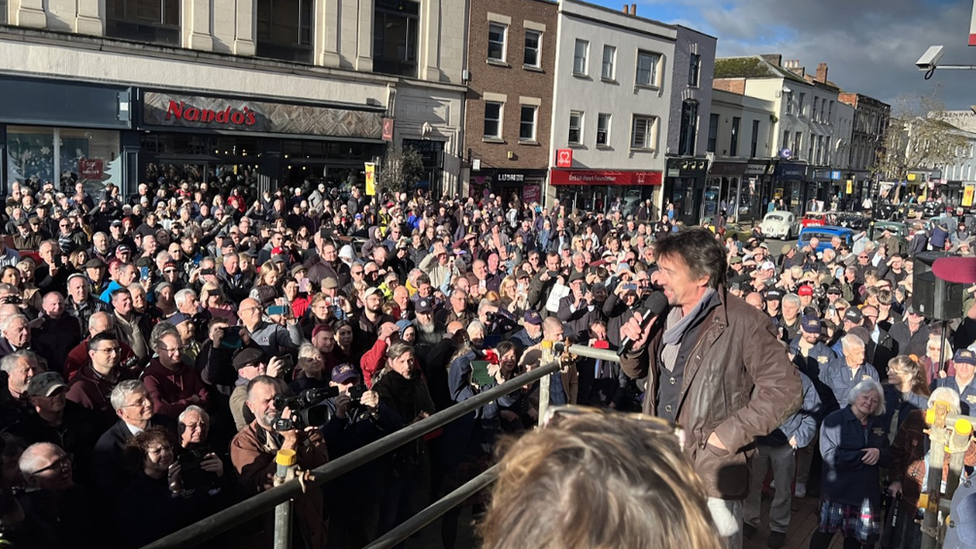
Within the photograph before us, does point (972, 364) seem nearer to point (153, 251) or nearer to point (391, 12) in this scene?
point (153, 251)

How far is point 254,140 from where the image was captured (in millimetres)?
24047

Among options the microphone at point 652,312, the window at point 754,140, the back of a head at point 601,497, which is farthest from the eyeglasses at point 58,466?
the window at point 754,140

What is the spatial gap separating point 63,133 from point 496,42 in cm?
1615

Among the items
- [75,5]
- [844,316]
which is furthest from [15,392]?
[75,5]

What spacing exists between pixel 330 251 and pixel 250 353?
513cm

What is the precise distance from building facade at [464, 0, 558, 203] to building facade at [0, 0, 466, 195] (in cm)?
89

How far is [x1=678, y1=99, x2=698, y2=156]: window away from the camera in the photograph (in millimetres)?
39875

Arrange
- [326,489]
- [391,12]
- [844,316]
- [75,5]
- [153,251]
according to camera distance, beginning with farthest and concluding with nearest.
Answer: [391,12], [75,5], [153,251], [844,316], [326,489]

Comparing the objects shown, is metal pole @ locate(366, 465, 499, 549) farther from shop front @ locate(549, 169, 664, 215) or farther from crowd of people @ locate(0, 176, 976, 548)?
shop front @ locate(549, 169, 664, 215)

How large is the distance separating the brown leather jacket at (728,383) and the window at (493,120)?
2769 centimetres

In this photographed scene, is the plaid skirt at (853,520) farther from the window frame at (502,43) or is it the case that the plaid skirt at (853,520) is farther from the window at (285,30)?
the window frame at (502,43)

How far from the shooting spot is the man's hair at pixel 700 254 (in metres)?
3.56

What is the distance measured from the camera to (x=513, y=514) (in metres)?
1.40

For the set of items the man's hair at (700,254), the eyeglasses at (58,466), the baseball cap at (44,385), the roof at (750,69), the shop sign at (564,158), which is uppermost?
the roof at (750,69)
